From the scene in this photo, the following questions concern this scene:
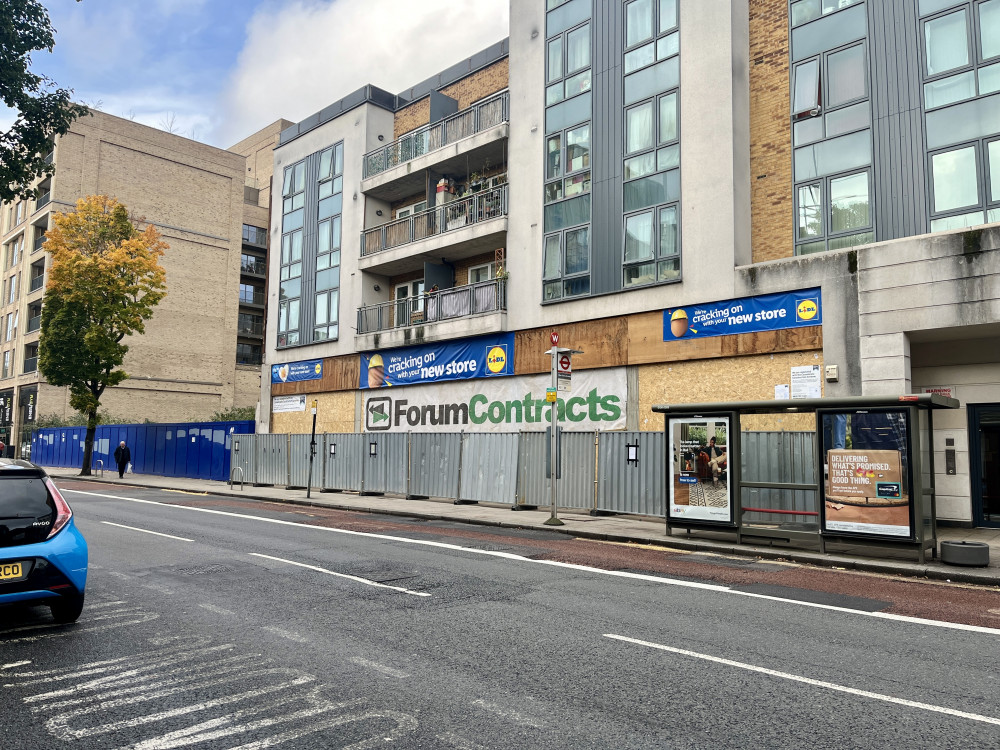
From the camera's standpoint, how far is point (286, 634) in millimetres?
6207

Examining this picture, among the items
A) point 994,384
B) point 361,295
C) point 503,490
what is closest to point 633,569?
point 503,490

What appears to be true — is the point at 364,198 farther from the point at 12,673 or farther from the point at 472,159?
the point at 12,673

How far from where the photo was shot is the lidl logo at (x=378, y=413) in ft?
89.7

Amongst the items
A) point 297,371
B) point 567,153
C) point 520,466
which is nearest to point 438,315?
point 567,153

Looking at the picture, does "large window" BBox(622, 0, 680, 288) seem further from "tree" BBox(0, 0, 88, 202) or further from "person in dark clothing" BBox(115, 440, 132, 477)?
"person in dark clothing" BBox(115, 440, 132, 477)

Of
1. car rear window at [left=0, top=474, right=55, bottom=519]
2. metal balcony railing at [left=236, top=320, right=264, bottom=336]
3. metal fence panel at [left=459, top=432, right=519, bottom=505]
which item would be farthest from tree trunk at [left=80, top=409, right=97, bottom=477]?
car rear window at [left=0, top=474, right=55, bottom=519]

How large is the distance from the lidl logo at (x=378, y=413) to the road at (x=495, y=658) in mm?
16999

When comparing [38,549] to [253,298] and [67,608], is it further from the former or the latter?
[253,298]

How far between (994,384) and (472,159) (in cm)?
1745

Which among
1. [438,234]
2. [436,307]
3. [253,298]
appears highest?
[253,298]

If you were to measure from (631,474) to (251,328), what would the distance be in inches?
2106

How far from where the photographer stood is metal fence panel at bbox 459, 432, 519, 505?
1855cm

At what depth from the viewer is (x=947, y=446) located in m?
15.8

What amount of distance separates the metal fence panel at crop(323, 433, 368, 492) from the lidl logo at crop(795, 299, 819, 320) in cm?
1334
